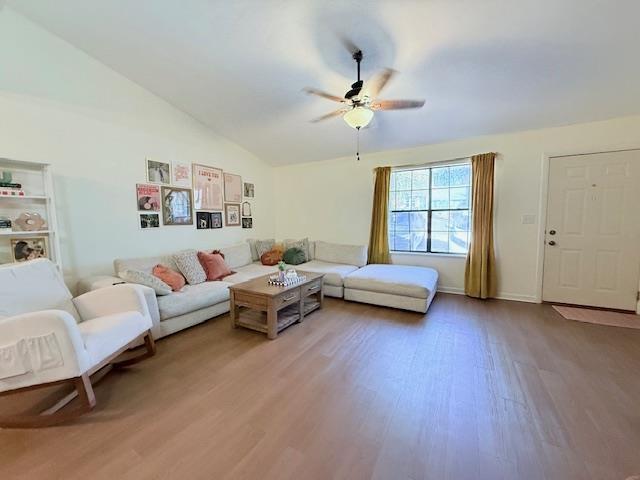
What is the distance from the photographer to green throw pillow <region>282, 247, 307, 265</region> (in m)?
4.56

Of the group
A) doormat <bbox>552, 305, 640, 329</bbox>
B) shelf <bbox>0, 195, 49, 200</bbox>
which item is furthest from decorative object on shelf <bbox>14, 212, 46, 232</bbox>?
doormat <bbox>552, 305, 640, 329</bbox>

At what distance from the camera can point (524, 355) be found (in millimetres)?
2264

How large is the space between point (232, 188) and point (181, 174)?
96cm

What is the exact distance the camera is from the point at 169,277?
3.01 m

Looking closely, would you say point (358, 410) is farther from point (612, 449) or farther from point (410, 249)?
point (410, 249)

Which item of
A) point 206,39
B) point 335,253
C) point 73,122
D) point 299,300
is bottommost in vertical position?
point 299,300

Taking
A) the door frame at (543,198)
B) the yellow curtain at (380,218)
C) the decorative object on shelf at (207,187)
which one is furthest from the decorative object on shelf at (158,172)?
the door frame at (543,198)

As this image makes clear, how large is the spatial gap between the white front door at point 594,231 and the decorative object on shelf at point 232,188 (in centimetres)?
472

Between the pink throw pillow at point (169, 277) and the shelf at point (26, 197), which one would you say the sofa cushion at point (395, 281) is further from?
the shelf at point (26, 197)

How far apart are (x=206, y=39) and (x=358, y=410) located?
331cm

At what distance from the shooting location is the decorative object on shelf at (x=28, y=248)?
243 cm

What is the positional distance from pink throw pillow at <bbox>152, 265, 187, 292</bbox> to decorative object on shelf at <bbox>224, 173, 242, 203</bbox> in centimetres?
177

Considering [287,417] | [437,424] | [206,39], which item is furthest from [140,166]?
[437,424]

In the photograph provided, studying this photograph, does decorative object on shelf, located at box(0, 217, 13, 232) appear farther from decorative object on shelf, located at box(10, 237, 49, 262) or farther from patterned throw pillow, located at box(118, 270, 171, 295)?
patterned throw pillow, located at box(118, 270, 171, 295)
